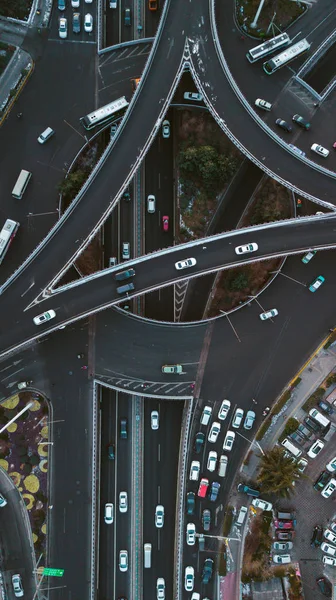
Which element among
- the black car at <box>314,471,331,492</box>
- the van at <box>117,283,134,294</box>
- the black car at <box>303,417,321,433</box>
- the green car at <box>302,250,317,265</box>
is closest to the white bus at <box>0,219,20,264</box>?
the van at <box>117,283,134,294</box>

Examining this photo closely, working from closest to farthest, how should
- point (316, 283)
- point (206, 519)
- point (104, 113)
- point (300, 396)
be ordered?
point (206, 519) → point (104, 113) → point (300, 396) → point (316, 283)

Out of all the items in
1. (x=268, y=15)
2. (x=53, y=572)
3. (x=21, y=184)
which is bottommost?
(x=53, y=572)

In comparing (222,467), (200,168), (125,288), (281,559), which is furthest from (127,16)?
(281,559)

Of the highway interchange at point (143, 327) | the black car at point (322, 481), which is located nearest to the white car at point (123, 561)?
the highway interchange at point (143, 327)

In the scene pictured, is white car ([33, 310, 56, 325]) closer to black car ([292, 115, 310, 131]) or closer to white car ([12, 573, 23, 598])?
white car ([12, 573, 23, 598])

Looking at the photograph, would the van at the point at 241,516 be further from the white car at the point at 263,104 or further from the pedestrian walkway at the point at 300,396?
the white car at the point at 263,104

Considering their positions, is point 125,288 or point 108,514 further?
point 108,514

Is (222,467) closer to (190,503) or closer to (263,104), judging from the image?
(190,503)

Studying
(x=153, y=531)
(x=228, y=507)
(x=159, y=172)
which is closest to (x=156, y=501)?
(x=153, y=531)
